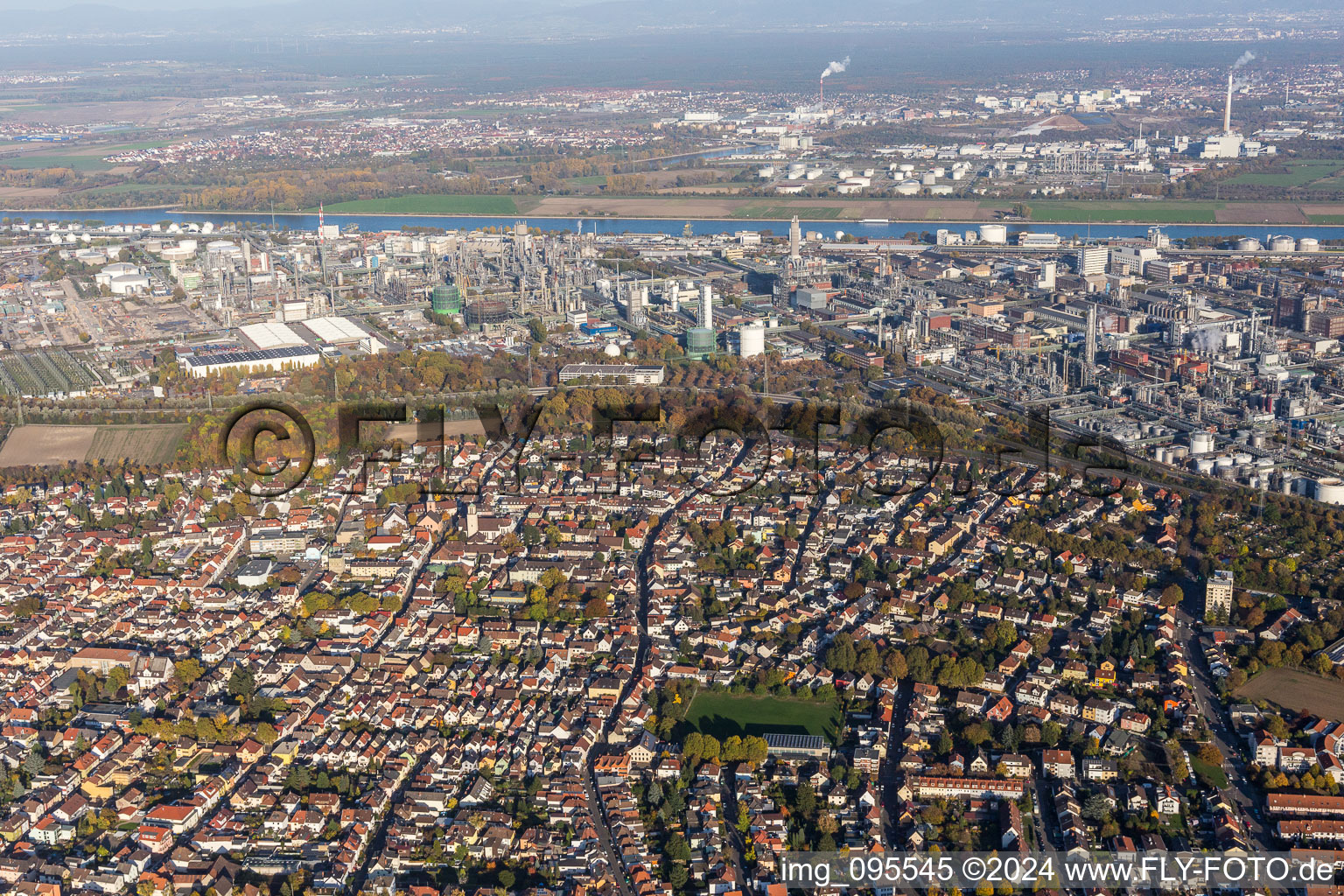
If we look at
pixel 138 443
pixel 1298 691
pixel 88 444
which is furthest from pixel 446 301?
pixel 1298 691

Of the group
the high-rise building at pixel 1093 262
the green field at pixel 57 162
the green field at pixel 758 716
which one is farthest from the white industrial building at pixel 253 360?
the green field at pixel 57 162

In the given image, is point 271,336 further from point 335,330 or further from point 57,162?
point 57,162

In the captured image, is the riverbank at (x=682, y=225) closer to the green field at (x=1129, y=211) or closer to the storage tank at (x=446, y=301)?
the green field at (x=1129, y=211)

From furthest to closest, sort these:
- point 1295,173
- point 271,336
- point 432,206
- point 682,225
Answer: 1. point 1295,173
2. point 432,206
3. point 682,225
4. point 271,336

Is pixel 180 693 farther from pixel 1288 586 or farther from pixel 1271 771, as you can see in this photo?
pixel 1288 586

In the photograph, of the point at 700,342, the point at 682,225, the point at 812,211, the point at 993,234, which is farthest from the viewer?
the point at 812,211

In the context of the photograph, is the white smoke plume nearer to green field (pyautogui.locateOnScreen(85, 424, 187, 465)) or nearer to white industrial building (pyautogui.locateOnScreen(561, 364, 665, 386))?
white industrial building (pyautogui.locateOnScreen(561, 364, 665, 386))
